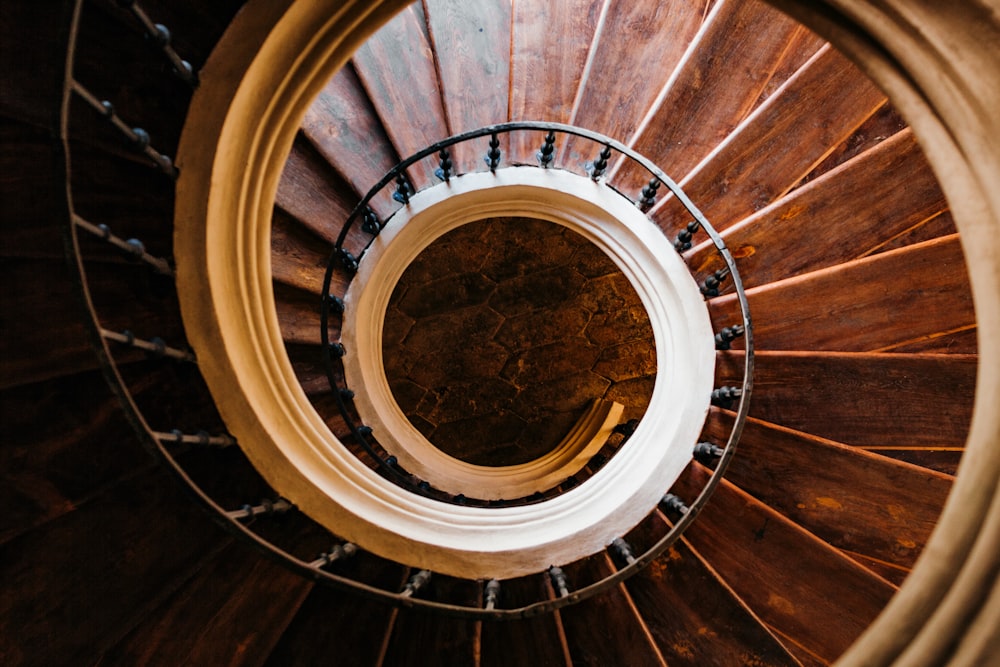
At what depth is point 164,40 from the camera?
1305mm

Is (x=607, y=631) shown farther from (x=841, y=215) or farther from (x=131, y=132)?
(x=131, y=132)

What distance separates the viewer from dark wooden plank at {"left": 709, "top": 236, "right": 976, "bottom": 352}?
6.59 ft

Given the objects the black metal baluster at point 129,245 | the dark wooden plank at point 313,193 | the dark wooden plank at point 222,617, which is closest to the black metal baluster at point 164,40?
the black metal baluster at point 129,245

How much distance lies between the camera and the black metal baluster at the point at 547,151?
9.65ft

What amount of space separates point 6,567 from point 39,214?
1.01 meters

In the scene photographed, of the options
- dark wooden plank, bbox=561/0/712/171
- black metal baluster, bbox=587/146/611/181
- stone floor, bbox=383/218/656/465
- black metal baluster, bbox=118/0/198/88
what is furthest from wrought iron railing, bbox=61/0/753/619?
stone floor, bbox=383/218/656/465

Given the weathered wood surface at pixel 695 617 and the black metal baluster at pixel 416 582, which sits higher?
the weathered wood surface at pixel 695 617

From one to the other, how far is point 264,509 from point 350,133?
6.52ft

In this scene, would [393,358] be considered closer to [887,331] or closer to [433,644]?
[433,644]

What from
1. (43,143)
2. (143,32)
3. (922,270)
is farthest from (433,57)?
(922,270)

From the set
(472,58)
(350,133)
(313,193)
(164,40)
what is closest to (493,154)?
(472,58)

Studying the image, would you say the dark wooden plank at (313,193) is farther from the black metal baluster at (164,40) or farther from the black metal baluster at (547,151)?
the black metal baluster at (547,151)

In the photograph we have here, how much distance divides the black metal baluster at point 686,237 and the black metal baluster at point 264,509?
7.18 feet

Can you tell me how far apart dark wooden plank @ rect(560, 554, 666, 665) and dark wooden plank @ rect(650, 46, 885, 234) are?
6.16 feet
